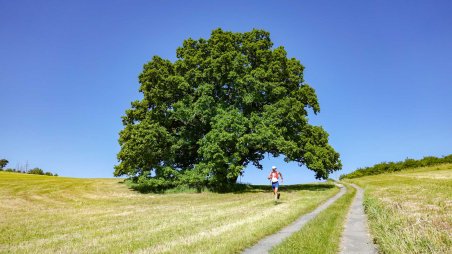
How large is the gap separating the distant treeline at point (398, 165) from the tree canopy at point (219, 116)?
63224 mm

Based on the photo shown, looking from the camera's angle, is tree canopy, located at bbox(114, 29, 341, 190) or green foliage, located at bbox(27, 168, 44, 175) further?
green foliage, located at bbox(27, 168, 44, 175)

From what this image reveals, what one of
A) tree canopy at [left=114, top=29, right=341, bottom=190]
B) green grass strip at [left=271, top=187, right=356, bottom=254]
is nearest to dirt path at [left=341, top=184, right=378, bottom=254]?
green grass strip at [left=271, top=187, right=356, bottom=254]

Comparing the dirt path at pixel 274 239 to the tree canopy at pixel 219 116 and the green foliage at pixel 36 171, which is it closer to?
the tree canopy at pixel 219 116

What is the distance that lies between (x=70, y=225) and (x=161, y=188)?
24.0 m

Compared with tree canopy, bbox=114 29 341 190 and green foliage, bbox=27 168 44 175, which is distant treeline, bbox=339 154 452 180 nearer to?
tree canopy, bbox=114 29 341 190

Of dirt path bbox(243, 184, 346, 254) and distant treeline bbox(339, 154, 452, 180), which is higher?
distant treeline bbox(339, 154, 452, 180)

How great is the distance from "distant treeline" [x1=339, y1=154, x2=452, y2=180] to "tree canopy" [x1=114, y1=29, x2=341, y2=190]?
63224 mm

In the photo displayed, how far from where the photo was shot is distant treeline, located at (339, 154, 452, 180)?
93375mm

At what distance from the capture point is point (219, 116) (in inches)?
1516

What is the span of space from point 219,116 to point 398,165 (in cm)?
7663

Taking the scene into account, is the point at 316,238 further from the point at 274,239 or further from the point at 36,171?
the point at 36,171

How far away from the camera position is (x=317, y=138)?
42.9 metres

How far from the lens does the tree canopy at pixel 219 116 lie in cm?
3819

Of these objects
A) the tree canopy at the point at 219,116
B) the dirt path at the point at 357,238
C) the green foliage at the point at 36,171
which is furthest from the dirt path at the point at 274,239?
the green foliage at the point at 36,171
